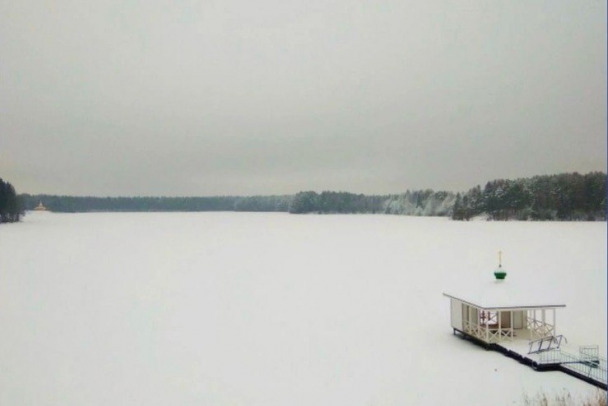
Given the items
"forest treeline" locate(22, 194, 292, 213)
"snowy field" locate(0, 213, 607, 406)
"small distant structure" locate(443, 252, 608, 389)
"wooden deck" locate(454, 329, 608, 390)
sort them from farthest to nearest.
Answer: "forest treeline" locate(22, 194, 292, 213), "small distant structure" locate(443, 252, 608, 389), "wooden deck" locate(454, 329, 608, 390), "snowy field" locate(0, 213, 607, 406)

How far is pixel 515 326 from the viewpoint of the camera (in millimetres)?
6898

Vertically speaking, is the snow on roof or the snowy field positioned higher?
the snow on roof

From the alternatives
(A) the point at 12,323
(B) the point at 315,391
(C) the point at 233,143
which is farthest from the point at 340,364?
(C) the point at 233,143

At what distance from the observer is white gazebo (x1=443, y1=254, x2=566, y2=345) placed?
6.48 m

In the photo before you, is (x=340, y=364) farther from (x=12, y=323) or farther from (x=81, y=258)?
(x=81, y=258)

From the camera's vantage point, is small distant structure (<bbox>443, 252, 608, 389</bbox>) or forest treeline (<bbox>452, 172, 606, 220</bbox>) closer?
small distant structure (<bbox>443, 252, 608, 389</bbox>)

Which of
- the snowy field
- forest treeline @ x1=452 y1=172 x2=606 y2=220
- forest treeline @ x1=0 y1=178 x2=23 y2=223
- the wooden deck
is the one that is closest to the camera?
the snowy field

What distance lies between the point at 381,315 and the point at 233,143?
4.90 m

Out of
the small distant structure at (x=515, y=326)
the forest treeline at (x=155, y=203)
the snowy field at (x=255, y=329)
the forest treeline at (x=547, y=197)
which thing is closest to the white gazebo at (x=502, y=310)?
the small distant structure at (x=515, y=326)

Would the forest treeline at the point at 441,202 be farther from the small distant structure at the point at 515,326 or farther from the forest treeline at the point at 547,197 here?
the small distant structure at the point at 515,326

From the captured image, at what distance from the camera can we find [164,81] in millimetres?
8062

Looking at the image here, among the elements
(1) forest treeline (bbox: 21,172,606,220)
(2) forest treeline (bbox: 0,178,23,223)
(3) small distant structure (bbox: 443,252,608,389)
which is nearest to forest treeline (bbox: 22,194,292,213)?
(1) forest treeline (bbox: 21,172,606,220)

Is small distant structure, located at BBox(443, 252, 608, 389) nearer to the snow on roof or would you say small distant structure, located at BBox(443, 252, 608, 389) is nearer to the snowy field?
the snow on roof

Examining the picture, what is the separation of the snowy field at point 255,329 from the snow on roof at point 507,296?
0.26 meters
